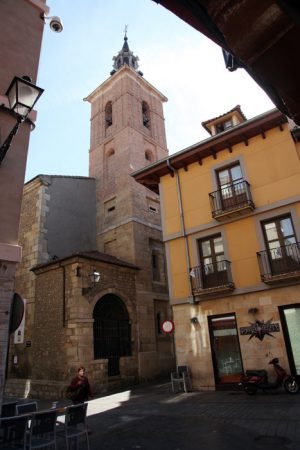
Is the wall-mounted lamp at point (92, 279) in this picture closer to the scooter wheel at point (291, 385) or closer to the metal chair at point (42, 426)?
the scooter wheel at point (291, 385)

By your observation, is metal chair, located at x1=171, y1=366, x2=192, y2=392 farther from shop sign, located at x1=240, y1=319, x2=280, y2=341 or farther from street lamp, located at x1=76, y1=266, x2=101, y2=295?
street lamp, located at x1=76, y1=266, x2=101, y2=295

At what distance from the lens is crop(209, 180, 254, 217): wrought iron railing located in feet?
39.0

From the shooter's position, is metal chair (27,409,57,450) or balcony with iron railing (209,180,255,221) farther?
balcony with iron railing (209,180,255,221)

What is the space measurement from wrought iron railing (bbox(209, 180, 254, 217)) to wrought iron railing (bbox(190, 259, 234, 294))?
6.19ft

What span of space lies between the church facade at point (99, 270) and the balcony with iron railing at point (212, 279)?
386cm

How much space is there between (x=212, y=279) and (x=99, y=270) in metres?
4.92

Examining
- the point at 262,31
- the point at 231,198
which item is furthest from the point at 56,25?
the point at 231,198

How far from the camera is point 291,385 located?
30.3ft

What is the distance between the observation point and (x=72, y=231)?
18094 mm

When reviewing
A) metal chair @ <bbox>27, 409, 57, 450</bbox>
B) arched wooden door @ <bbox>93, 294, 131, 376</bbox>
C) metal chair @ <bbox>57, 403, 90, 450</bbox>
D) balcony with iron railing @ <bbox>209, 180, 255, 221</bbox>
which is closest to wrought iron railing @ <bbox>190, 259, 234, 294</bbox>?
balcony with iron railing @ <bbox>209, 180, 255, 221</bbox>

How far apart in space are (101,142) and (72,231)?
7708mm

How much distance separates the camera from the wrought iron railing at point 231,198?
39.0 feet

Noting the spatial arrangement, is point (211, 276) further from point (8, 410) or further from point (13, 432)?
point (13, 432)

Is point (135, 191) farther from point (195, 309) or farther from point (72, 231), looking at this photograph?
point (195, 309)
